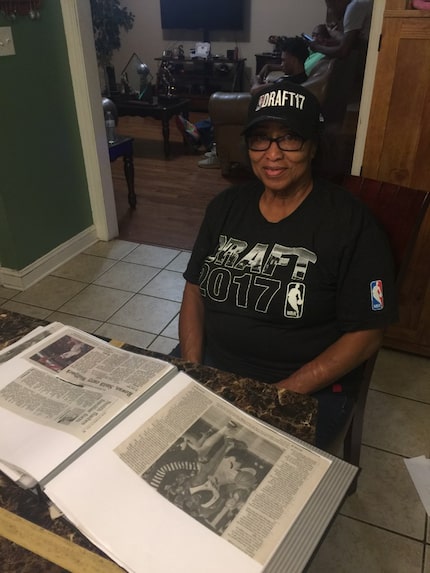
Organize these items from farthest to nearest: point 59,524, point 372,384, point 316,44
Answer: point 316,44 → point 372,384 → point 59,524

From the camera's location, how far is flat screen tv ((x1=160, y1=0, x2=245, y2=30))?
5938 millimetres

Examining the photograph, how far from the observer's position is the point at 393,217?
1.21m

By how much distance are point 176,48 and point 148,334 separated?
18.1ft

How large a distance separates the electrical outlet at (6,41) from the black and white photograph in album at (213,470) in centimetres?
203

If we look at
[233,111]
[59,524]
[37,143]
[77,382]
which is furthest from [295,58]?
[59,524]

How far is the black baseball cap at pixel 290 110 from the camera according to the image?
1.04 meters

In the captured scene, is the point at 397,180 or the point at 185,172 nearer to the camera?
the point at 397,180

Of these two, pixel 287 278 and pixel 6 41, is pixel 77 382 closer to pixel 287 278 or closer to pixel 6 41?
pixel 287 278

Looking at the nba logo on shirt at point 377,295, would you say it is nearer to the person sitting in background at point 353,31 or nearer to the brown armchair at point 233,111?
the brown armchair at point 233,111

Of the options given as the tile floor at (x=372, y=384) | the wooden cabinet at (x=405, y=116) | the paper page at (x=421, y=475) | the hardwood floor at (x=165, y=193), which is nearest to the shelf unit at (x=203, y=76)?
the hardwood floor at (x=165, y=193)

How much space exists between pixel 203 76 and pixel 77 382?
20.4ft

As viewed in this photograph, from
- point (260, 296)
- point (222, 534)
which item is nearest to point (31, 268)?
point (260, 296)

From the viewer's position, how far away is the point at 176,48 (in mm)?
6520

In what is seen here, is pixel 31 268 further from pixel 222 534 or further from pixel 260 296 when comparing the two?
pixel 222 534
